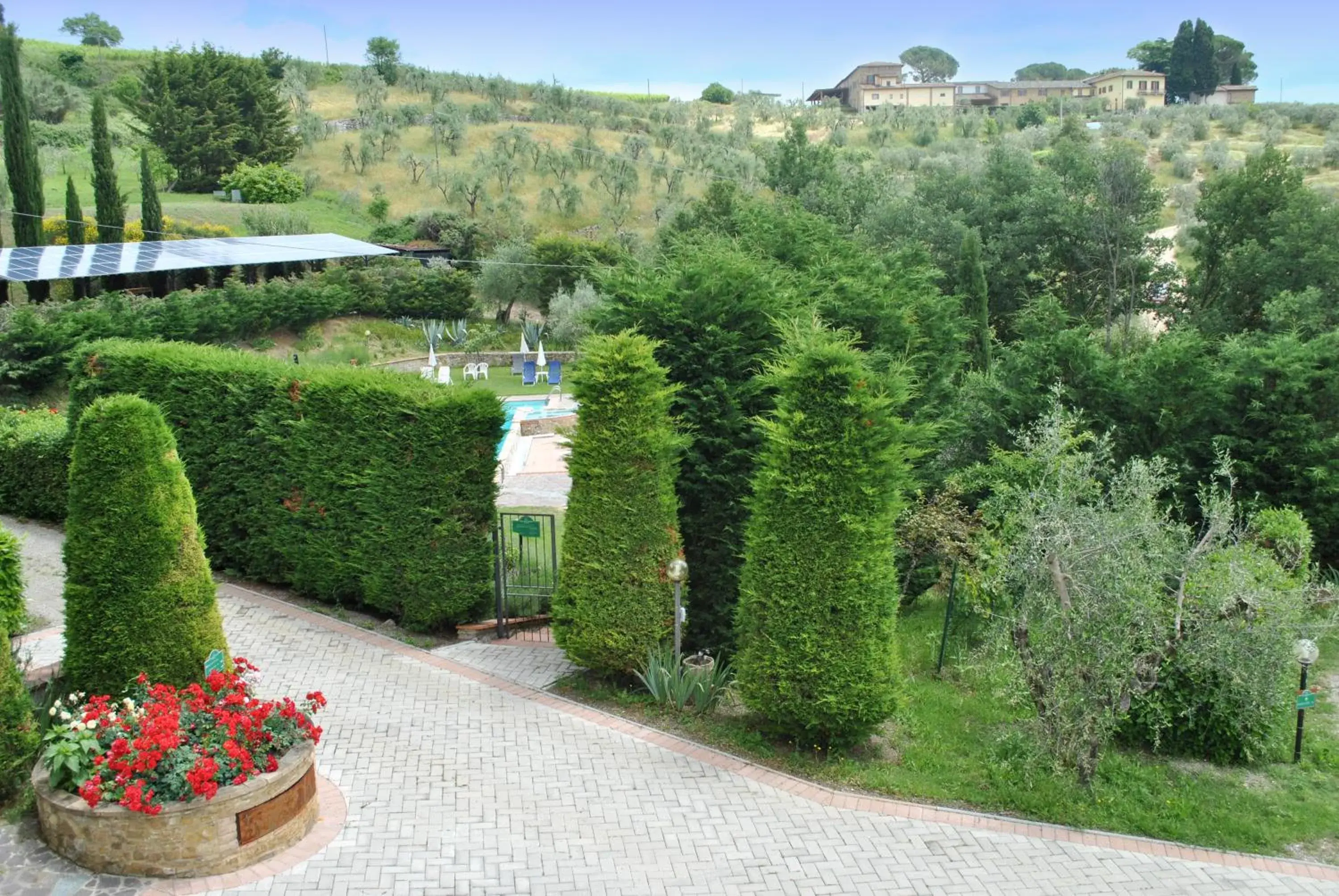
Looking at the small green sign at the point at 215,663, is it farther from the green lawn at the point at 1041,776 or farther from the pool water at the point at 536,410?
the pool water at the point at 536,410

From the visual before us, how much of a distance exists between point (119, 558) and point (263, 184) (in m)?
47.5

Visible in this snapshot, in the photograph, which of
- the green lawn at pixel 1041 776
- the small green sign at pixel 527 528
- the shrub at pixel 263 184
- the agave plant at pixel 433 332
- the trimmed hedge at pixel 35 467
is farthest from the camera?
the shrub at pixel 263 184

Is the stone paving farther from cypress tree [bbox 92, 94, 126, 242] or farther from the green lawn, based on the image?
cypress tree [bbox 92, 94, 126, 242]

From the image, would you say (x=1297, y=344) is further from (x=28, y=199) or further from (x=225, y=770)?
(x=28, y=199)

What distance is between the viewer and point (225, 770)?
23.4 feet

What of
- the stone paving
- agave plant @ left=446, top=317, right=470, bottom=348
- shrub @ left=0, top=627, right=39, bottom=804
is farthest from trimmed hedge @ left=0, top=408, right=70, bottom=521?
agave plant @ left=446, top=317, right=470, bottom=348

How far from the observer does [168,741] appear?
6.85 metres

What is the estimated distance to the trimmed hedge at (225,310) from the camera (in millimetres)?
24438

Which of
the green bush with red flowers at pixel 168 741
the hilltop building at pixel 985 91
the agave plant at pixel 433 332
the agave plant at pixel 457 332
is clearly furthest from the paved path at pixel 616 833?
the hilltop building at pixel 985 91

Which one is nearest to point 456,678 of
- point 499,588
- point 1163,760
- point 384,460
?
point 499,588

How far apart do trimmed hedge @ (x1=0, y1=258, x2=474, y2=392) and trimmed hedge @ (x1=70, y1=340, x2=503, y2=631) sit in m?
11.0

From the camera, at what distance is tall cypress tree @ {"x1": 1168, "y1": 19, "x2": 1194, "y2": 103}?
91438 millimetres

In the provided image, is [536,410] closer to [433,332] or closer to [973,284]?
[433,332]

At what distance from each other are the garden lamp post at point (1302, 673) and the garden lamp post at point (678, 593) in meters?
5.40
